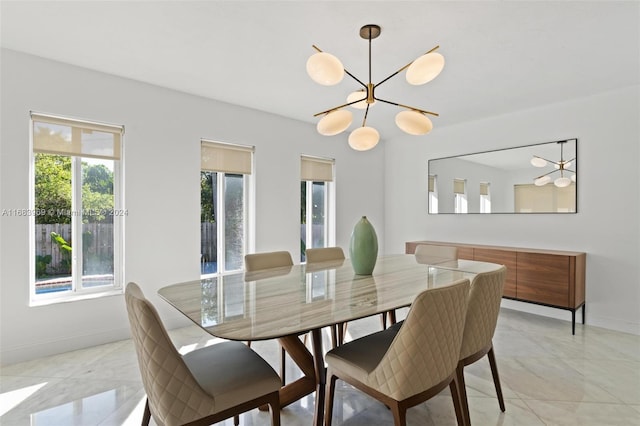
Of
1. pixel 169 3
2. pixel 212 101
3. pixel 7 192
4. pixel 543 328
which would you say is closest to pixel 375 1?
pixel 169 3

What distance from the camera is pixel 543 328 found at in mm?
3238

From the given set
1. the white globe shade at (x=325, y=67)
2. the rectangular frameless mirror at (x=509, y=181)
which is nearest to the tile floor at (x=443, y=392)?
the rectangular frameless mirror at (x=509, y=181)

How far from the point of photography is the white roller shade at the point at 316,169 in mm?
4359

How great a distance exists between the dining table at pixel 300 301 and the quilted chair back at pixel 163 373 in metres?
0.14

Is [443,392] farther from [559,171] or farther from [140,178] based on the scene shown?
[140,178]

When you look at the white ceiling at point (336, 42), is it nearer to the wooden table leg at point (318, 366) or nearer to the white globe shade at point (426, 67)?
the white globe shade at point (426, 67)

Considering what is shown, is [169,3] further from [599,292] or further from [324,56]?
[599,292]

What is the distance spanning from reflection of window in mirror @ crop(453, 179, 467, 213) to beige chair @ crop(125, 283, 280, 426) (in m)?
3.70

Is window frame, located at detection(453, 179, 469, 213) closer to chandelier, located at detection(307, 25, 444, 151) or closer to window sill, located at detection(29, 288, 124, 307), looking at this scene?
chandelier, located at detection(307, 25, 444, 151)

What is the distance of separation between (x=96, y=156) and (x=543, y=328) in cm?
456

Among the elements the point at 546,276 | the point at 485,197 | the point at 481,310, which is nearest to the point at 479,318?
the point at 481,310

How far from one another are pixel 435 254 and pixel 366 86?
68.9 inches

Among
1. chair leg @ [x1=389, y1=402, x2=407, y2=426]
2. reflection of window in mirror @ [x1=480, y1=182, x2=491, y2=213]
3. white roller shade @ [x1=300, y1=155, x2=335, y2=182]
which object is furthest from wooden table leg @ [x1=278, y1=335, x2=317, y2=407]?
reflection of window in mirror @ [x1=480, y1=182, x2=491, y2=213]

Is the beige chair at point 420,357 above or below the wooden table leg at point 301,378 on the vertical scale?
above
